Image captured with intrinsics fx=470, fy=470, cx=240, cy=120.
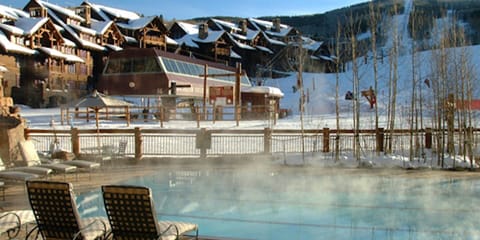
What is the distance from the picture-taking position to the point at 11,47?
39062mm

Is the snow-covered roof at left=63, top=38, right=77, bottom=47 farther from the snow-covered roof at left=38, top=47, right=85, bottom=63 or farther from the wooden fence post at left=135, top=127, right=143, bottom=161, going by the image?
the wooden fence post at left=135, top=127, right=143, bottom=161

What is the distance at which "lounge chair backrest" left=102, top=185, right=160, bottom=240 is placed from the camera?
4820mm

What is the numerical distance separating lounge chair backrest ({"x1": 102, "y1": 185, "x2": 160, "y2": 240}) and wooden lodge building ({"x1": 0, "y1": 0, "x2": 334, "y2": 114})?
113 ft

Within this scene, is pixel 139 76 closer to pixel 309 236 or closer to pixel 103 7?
pixel 103 7

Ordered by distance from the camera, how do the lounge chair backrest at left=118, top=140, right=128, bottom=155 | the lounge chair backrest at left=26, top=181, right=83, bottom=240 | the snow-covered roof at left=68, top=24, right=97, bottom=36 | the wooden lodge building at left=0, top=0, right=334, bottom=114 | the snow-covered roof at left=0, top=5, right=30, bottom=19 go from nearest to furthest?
the lounge chair backrest at left=26, top=181, right=83, bottom=240 → the lounge chair backrest at left=118, top=140, right=128, bottom=155 → the wooden lodge building at left=0, top=0, right=334, bottom=114 → the snow-covered roof at left=0, top=5, right=30, bottom=19 → the snow-covered roof at left=68, top=24, right=97, bottom=36

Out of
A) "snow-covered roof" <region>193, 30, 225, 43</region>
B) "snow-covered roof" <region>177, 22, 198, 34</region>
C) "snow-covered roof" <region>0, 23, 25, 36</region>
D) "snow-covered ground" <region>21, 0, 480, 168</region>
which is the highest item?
"snow-covered roof" <region>177, 22, 198, 34</region>

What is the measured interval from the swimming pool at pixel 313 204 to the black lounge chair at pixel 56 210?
278 centimetres

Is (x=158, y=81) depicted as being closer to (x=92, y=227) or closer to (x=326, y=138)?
(x=326, y=138)

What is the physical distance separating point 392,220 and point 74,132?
36.3 feet

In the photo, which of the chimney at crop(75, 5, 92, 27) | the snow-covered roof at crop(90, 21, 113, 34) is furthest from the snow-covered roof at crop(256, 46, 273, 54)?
the chimney at crop(75, 5, 92, 27)

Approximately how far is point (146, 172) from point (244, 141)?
23.9 feet

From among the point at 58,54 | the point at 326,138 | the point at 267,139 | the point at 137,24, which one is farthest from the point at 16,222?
the point at 137,24

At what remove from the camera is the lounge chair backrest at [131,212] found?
190 inches

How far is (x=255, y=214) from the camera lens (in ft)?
28.8
